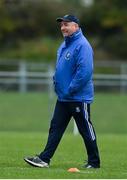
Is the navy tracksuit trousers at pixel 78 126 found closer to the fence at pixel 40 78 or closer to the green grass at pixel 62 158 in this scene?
the green grass at pixel 62 158

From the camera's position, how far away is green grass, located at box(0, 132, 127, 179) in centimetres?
1062

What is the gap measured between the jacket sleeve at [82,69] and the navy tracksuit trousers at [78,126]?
33cm

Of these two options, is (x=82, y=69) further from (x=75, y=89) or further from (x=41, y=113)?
(x=41, y=113)

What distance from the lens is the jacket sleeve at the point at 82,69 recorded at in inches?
439

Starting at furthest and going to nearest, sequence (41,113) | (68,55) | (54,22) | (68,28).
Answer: (54,22) < (41,113) < (68,28) < (68,55)

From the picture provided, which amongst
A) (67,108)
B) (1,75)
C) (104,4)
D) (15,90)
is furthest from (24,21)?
(67,108)

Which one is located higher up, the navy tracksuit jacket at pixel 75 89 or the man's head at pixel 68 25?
the man's head at pixel 68 25

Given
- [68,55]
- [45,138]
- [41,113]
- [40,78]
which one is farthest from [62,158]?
[40,78]

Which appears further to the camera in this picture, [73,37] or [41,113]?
[41,113]

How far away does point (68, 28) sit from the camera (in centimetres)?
1141

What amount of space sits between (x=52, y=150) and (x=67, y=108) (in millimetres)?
651

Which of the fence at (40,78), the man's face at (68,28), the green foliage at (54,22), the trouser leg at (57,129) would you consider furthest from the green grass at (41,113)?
the green foliage at (54,22)

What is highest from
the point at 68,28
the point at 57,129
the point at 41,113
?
the point at 68,28

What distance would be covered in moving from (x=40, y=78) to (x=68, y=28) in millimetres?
18506
